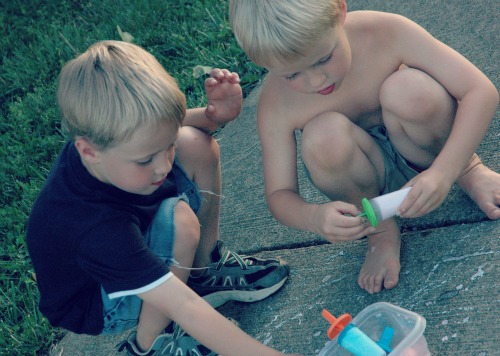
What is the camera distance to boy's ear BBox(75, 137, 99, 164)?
2.14 metres

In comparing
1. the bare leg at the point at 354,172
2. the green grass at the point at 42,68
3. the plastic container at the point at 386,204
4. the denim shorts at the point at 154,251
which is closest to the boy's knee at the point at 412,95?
the bare leg at the point at 354,172

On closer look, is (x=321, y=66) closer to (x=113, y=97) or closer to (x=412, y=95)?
(x=412, y=95)

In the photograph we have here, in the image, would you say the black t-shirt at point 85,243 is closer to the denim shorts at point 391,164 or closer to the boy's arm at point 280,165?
the boy's arm at point 280,165

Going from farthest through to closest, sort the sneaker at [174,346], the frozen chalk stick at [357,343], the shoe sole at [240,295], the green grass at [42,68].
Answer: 1. the green grass at [42,68]
2. the shoe sole at [240,295]
3. the sneaker at [174,346]
4. the frozen chalk stick at [357,343]

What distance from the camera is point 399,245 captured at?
2.42 meters

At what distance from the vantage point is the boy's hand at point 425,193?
7.16 ft

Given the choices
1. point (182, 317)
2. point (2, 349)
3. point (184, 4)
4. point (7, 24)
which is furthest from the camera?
point (7, 24)

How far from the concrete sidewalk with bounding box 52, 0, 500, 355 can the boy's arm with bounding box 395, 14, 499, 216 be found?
0.20m

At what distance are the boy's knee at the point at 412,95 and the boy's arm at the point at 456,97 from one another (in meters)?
0.06

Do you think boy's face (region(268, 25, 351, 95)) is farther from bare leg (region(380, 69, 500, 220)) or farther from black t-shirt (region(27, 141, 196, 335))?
black t-shirt (region(27, 141, 196, 335))

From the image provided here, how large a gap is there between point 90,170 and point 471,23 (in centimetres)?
197

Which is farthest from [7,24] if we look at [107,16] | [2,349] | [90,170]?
[90,170]

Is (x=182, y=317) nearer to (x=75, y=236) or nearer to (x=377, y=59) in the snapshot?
(x=75, y=236)

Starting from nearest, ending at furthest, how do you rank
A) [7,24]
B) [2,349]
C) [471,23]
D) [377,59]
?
[377,59]
[2,349]
[471,23]
[7,24]
